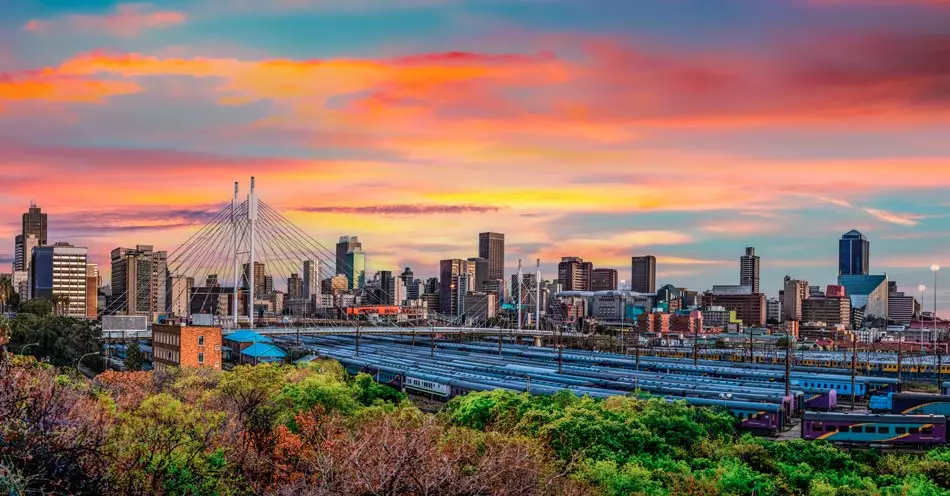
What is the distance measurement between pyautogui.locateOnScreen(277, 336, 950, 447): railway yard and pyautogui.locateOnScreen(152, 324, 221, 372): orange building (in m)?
16.2

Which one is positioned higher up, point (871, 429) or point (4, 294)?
point (4, 294)

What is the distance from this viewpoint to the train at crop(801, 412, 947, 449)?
49562 mm

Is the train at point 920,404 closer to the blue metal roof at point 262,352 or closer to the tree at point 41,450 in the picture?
the blue metal roof at point 262,352

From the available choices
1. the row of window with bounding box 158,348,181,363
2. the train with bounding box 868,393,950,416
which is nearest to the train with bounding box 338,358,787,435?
the train with bounding box 868,393,950,416

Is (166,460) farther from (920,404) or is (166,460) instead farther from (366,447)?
(920,404)

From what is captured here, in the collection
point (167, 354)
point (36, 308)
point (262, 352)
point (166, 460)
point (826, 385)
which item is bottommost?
point (826, 385)

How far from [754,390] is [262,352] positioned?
1973 inches

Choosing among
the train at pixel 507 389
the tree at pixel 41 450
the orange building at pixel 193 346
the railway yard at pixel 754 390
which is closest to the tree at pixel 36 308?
the railway yard at pixel 754 390

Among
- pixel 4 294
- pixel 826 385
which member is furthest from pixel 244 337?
pixel 826 385

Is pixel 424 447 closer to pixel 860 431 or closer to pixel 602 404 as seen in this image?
pixel 602 404

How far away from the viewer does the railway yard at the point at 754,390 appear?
5075cm

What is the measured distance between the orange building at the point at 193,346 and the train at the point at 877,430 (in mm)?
43685

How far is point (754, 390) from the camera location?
6625 centimetres

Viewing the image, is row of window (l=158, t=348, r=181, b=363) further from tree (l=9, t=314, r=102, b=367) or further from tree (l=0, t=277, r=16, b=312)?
tree (l=0, t=277, r=16, b=312)
